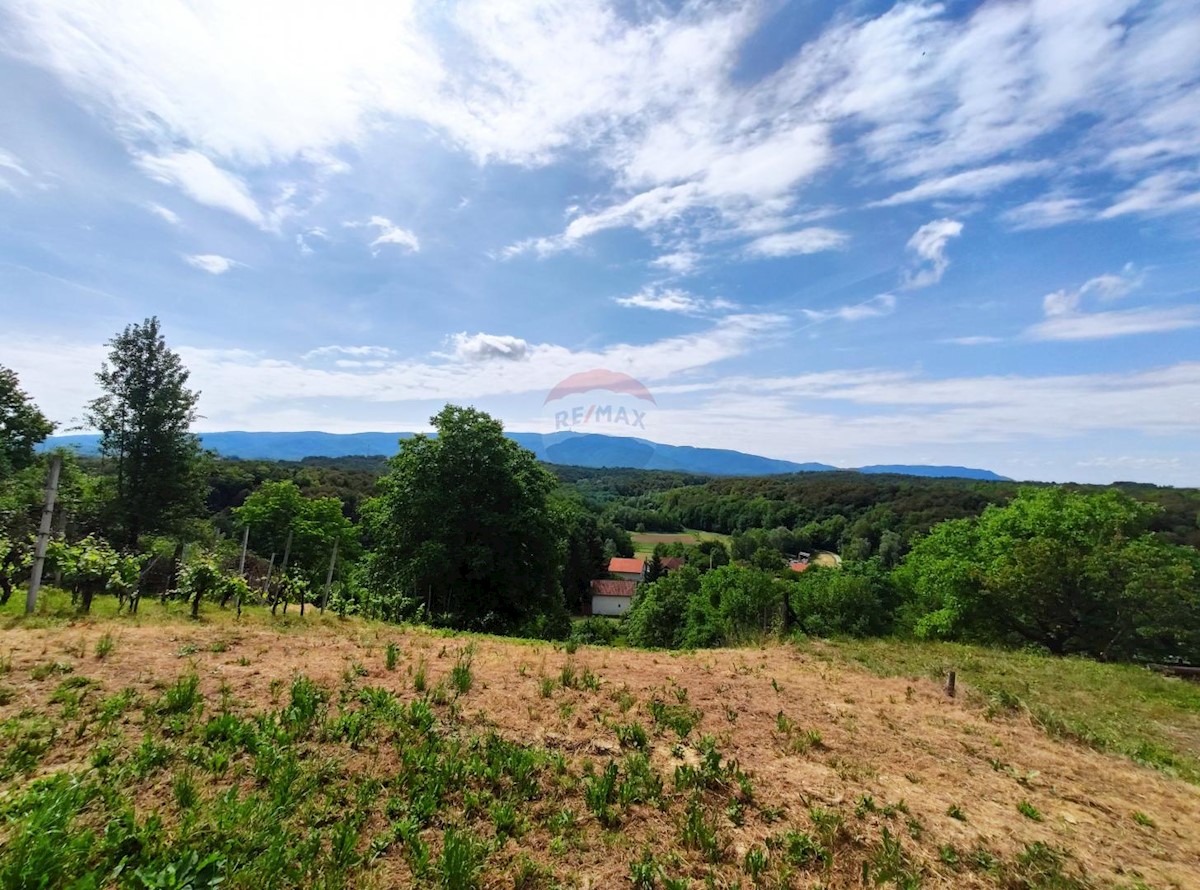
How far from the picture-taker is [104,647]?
6.52 m

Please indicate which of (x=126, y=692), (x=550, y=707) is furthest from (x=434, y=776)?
(x=126, y=692)

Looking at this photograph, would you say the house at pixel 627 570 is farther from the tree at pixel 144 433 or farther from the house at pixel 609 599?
the tree at pixel 144 433

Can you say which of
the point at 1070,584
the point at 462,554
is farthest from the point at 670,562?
the point at 462,554

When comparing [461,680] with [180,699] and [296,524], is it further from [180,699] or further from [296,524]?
[296,524]

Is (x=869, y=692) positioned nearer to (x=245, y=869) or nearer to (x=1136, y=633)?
(x=245, y=869)

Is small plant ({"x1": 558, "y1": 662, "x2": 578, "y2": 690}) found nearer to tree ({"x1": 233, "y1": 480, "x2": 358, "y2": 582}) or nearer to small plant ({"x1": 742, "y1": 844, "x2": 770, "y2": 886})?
small plant ({"x1": 742, "y1": 844, "x2": 770, "y2": 886})

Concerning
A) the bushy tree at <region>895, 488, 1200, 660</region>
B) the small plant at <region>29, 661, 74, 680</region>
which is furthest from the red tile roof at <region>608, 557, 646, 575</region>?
the small plant at <region>29, 661, 74, 680</region>

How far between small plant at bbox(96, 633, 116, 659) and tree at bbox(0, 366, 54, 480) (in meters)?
24.6

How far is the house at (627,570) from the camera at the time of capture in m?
85.4

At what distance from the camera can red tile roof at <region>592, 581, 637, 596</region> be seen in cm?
7544

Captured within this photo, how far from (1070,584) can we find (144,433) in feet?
129

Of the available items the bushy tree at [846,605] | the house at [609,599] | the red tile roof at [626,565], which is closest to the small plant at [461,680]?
the bushy tree at [846,605]

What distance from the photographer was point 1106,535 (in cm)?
2338

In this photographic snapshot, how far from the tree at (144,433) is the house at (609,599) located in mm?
58754
